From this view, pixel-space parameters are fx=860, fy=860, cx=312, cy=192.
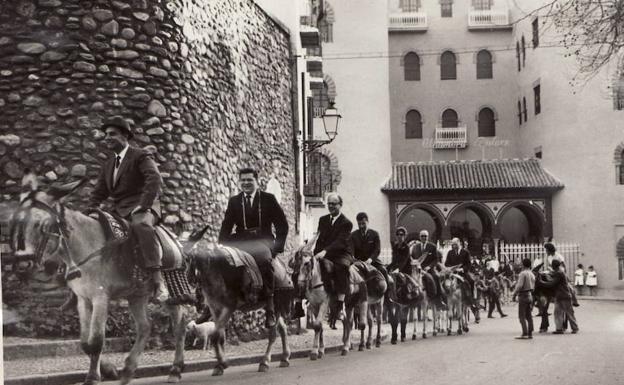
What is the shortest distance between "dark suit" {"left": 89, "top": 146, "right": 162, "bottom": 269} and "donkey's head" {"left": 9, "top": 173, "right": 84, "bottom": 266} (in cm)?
99

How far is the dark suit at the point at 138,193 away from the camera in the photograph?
801cm

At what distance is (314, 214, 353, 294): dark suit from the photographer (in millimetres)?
12625

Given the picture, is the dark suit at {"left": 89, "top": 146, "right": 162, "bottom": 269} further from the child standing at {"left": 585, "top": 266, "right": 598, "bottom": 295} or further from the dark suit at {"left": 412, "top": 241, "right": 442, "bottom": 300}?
the child standing at {"left": 585, "top": 266, "right": 598, "bottom": 295}

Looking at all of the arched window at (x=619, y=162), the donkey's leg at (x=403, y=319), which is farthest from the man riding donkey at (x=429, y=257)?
the arched window at (x=619, y=162)

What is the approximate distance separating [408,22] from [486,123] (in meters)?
6.84

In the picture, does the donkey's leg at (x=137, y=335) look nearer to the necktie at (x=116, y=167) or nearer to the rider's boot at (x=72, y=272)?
the rider's boot at (x=72, y=272)

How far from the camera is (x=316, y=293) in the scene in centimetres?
1229

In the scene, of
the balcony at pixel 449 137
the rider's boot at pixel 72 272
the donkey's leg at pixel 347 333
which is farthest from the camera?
the balcony at pixel 449 137

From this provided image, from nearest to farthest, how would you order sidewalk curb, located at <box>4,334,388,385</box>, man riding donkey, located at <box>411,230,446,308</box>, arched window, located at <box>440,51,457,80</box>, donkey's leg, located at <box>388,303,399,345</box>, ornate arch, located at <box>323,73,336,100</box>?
sidewalk curb, located at <box>4,334,388,385</box> < donkey's leg, located at <box>388,303,399,345</box> < man riding donkey, located at <box>411,230,446,308</box> < ornate arch, located at <box>323,73,336,100</box> < arched window, located at <box>440,51,457,80</box>

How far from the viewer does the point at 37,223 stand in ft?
22.8

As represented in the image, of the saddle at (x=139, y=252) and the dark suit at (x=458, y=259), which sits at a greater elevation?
the saddle at (x=139, y=252)

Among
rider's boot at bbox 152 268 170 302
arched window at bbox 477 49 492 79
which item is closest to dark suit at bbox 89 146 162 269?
rider's boot at bbox 152 268 170 302

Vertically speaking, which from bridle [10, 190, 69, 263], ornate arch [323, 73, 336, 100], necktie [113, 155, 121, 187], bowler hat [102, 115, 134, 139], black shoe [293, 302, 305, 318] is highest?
ornate arch [323, 73, 336, 100]

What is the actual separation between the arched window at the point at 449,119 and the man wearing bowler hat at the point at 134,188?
38.9 meters
